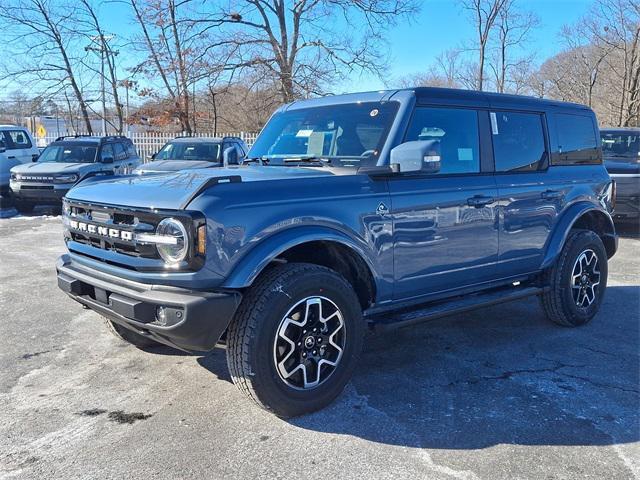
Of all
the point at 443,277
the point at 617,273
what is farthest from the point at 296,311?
the point at 617,273

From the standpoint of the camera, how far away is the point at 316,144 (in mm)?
4438

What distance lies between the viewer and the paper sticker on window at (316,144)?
4375mm

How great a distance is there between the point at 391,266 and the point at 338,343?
2.14 feet

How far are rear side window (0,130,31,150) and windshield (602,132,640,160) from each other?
14.6 meters

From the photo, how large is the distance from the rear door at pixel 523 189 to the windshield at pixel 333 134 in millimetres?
1128

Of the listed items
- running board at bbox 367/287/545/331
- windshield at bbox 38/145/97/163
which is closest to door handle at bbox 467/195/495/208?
running board at bbox 367/287/545/331

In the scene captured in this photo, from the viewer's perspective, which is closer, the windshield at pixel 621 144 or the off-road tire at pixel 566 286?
the off-road tire at pixel 566 286

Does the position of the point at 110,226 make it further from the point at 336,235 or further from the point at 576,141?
the point at 576,141

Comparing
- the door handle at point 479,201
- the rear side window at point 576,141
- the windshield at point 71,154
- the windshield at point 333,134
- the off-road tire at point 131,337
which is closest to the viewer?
the windshield at point 333,134

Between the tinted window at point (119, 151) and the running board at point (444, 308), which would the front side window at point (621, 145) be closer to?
the running board at point (444, 308)

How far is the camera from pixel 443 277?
4.30 m

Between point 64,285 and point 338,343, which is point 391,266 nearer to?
point 338,343

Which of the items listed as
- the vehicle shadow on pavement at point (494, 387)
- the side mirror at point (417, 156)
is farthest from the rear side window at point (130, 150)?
the side mirror at point (417, 156)

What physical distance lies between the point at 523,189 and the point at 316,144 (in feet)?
5.86
